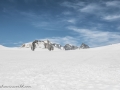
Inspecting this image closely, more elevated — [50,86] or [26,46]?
[26,46]

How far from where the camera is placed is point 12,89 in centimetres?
765

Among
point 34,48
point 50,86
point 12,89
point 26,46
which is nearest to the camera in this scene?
point 12,89

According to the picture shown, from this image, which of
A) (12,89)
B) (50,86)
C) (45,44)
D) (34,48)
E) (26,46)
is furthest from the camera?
(26,46)

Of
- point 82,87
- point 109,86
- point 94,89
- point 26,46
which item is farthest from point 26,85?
point 26,46

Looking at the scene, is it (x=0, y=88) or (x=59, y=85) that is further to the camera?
(x=59, y=85)

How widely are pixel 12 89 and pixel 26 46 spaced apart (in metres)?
68.7

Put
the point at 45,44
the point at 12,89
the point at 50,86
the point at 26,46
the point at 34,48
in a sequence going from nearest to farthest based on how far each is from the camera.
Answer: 1. the point at 12,89
2. the point at 50,86
3. the point at 34,48
4. the point at 45,44
5. the point at 26,46

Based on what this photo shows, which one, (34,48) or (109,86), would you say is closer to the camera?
(109,86)

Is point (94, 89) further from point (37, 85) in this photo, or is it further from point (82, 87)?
point (37, 85)

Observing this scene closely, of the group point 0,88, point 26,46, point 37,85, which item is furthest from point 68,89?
point 26,46

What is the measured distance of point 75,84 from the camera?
28.3 feet

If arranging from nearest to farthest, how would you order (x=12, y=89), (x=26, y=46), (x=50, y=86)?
(x=12, y=89)
(x=50, y=86)
(x=26, y=46)

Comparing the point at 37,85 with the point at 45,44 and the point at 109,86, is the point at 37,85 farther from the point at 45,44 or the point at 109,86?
the point at 45,44

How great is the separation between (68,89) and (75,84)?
994 millimetres
